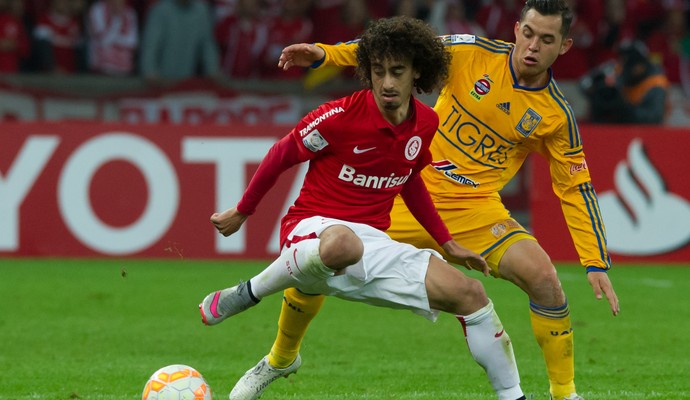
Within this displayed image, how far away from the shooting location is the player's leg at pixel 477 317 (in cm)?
531

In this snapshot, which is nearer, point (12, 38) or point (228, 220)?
point (228, 220)

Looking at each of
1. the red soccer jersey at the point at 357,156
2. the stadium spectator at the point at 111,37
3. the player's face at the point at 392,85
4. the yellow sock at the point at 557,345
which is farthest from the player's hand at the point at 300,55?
the stadium spectator at the point at 111,37

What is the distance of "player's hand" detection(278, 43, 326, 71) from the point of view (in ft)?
19.4

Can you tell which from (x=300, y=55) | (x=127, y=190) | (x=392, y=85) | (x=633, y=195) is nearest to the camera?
(x=392, y=85)

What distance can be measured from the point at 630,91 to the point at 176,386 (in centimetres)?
1028

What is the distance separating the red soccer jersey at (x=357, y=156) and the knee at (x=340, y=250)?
44 cm

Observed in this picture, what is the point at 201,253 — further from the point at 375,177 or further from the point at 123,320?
the point at 375,177

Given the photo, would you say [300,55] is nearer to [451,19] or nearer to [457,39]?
[457,39]

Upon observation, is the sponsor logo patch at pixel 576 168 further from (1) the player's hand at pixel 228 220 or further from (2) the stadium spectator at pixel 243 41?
(2) the stadium spectator at pixel 243 41

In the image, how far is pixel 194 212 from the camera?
12.5 metres

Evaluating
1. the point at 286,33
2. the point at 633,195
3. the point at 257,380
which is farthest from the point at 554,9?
the point at 286,33

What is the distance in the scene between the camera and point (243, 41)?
1545cm

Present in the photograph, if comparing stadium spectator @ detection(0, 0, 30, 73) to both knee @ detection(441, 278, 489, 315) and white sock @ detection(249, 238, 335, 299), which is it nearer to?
white sock @ detection(249, 238, 335, 299)

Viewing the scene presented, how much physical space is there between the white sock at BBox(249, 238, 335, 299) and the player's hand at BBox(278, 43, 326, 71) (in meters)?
1.00
